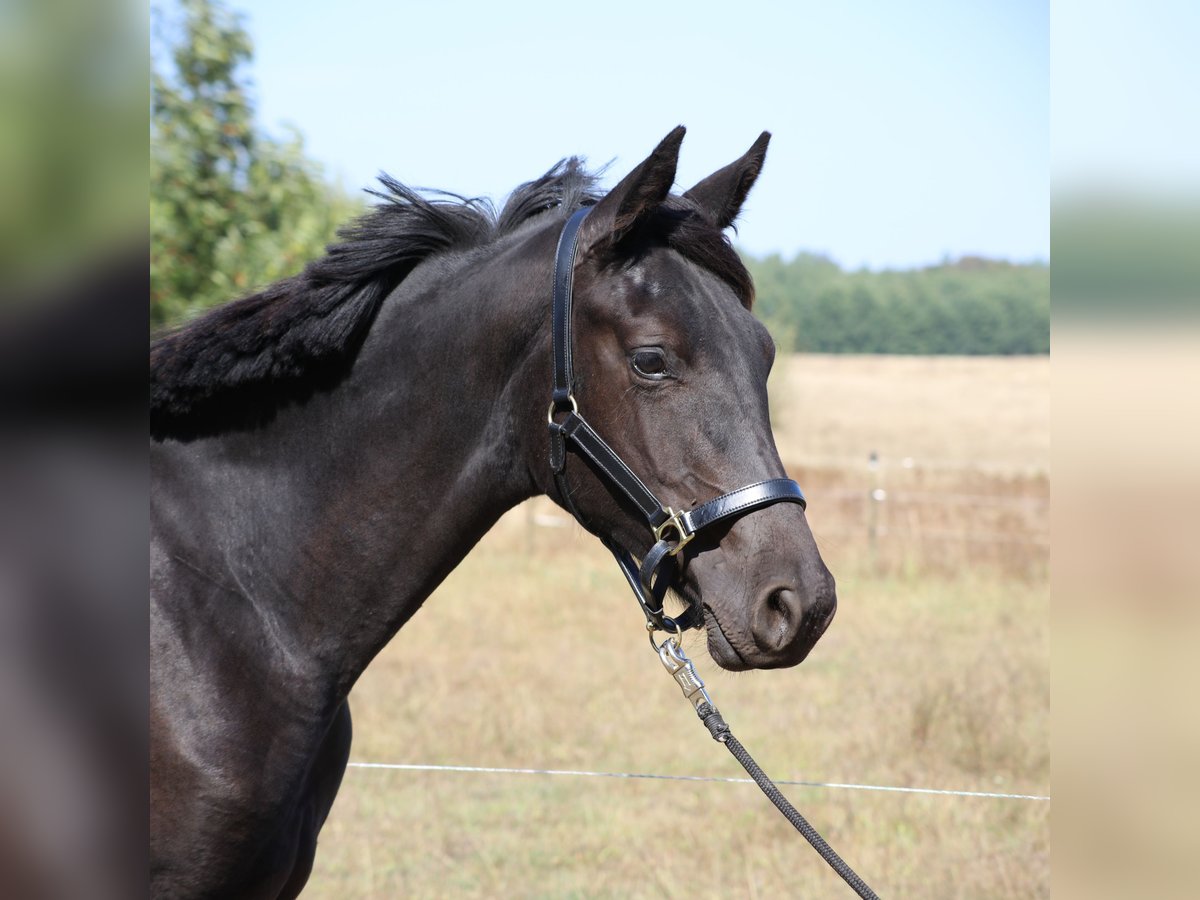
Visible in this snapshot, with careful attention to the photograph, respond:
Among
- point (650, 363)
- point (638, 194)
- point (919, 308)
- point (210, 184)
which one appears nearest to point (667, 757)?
point (650, 363)

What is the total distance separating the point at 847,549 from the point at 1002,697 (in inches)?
253


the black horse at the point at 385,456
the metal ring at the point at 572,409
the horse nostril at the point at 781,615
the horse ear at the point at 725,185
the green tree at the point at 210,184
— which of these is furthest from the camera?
the green tree at the point at 210,184

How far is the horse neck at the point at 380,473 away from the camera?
2.30 m

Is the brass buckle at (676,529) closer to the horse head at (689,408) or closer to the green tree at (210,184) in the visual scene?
the horse head at (689,408)

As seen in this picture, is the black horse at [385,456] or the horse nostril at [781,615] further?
the black horse at [385,456]

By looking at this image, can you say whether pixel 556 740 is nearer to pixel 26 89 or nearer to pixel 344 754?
pixel 344 754

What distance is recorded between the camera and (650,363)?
213 cm

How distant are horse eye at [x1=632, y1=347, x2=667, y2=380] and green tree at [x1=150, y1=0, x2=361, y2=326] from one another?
26.7 feet

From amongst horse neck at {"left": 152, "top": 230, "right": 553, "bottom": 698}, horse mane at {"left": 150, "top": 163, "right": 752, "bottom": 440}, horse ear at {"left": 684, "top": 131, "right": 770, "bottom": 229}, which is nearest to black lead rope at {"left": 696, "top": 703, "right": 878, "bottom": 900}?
horse neck at {"left": 152, "top": 230, "right": 553, "bottom": 698}

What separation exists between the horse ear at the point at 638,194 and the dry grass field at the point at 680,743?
0.94 metres

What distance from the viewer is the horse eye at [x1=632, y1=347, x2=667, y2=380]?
212cm

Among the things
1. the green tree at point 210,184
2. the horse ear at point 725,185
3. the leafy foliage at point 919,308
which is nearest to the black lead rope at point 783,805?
the horse ear at point 725,185

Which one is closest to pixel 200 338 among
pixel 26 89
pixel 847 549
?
pixel 26 89

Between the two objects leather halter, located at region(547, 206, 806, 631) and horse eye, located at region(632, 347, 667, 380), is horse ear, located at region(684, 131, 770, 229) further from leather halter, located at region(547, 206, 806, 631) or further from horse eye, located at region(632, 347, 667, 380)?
horse eye, located at region(632, 347, 667, 380)
